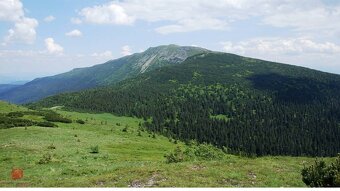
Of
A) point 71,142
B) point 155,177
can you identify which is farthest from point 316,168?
point 71,142

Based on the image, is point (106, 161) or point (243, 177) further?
point (106, 161)

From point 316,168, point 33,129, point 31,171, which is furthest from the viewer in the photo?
point 33,129

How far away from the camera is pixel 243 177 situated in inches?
1109

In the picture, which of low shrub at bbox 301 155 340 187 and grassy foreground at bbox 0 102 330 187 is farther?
grassy foreground at bbox 0 102 330 187

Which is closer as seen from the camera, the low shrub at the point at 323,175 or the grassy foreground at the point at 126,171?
the low shrub at the point at 323,175

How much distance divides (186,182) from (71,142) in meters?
40.6

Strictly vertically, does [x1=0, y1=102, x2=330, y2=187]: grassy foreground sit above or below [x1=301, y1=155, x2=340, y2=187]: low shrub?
below

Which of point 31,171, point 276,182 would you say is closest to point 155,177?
point 276,182

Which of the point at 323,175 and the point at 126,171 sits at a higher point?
the point at 323,175

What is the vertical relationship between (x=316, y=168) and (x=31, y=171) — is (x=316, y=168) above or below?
above

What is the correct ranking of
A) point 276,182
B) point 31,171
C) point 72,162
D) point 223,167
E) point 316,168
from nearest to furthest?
1. point 316,168
2. point 276,182
3. point 223,167
4. point 31,171
5. point 72,162

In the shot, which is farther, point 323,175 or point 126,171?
point 126,171

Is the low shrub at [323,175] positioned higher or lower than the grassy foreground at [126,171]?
higher

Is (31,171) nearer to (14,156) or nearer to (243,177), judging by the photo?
(14,156)
